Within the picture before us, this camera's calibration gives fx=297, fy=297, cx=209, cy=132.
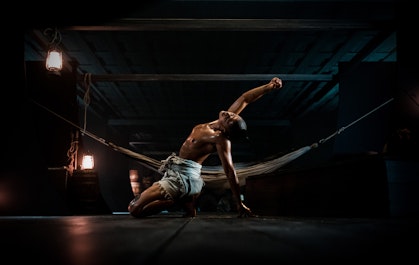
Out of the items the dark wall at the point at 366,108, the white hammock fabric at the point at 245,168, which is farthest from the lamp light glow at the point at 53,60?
the dark wall at the point at 366,108

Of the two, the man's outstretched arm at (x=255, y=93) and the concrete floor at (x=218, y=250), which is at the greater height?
the man's outstretched arm at (x=255, y=93)

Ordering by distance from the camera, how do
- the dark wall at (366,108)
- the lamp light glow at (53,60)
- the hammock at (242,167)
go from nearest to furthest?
the lamp light glow at (53,60) → the hammock at (242,167) → the dark wall at (366,108)

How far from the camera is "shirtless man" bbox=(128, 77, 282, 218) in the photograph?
265 cm

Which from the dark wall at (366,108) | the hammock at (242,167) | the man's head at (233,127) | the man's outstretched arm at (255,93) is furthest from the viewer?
the dark wall at (366,108)

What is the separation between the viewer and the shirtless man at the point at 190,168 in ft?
8.68

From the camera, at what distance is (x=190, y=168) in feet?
9.17

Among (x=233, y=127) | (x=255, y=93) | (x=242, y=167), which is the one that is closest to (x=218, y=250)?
(x=233, y=127)

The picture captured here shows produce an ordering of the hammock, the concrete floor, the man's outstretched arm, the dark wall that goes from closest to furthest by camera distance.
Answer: the concrete floor < the man's outstretched arm < the hammock < the dark wall

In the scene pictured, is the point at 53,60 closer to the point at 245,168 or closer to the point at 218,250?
the point at 245,168

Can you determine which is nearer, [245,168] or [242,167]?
[245,168]

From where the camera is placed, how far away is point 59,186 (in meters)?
4.20

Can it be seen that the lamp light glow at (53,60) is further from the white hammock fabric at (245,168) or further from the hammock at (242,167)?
the white hammock fabric at (245,168)

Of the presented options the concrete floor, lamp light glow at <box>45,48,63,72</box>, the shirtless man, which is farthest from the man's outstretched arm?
lamp light glow at <box>45,48,63,72</box>

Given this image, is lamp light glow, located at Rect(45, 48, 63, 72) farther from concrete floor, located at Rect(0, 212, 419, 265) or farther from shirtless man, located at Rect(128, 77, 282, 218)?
concrete floor, located at Rect(0, 212, 419, 265)
